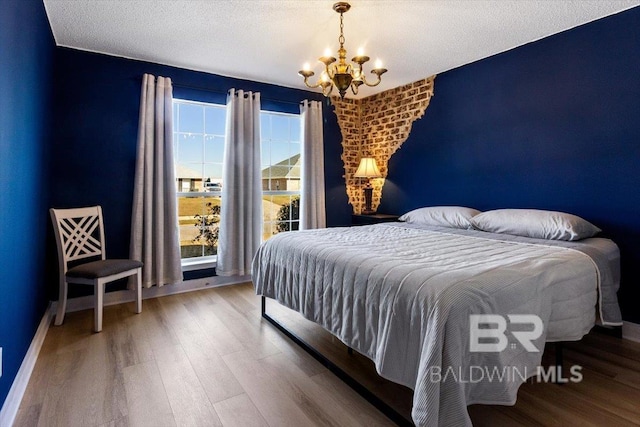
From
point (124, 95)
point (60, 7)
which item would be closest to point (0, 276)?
point (60, 7)

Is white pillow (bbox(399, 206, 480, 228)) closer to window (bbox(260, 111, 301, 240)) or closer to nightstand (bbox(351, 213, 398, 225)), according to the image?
nightstand (bbox(351, 213, 398, 225))

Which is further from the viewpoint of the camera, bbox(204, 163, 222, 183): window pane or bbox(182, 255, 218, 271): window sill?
bbox(204, 163, 222, 183): window pane

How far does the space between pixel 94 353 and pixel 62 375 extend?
0.89 ft

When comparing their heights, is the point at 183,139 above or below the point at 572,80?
below

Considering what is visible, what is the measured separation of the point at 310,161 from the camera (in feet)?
14.3

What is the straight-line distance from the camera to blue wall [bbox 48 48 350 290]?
3.07 metres

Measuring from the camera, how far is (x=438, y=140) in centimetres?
393

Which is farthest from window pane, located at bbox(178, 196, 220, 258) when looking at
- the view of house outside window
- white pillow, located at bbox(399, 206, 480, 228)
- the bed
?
white pillow, located at bbox(399, 206, 480, 228)

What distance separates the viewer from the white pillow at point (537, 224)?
2.41m

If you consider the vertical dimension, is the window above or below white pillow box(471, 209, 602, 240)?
above

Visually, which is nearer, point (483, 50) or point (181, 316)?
point (181, 316)

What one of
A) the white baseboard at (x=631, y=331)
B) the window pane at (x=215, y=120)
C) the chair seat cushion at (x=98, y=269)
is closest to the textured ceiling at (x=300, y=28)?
the window pane at (x=215, y=120)

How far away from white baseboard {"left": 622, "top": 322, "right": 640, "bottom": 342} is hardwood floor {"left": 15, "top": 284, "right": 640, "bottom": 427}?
0.28ft

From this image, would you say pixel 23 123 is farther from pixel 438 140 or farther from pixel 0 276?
pixel 438 140
